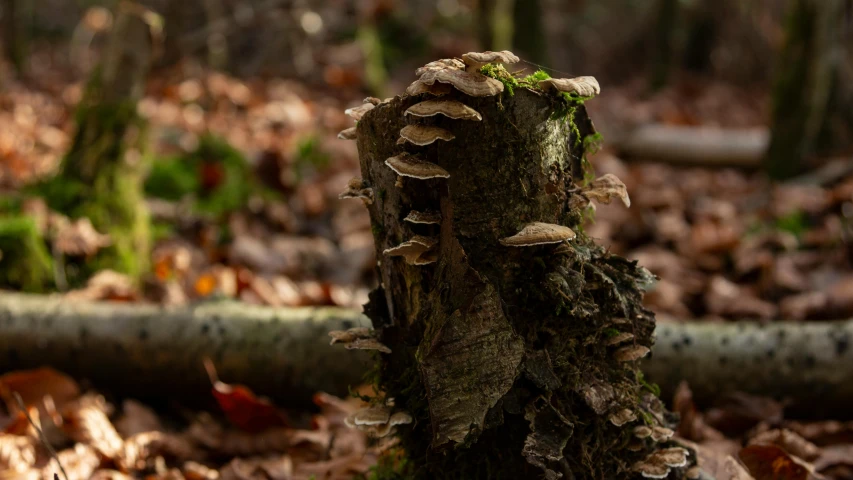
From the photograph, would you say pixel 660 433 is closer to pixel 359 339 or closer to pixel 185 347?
pixel 359 339

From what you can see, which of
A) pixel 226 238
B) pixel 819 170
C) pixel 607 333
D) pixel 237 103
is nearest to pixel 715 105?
pixel 819 170

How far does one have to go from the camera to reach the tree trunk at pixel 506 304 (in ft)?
6.19

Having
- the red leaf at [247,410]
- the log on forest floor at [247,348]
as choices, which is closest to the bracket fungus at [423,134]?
the log on forest floor at [247,348]

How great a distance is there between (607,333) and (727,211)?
478 cm

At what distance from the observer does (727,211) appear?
6270mm

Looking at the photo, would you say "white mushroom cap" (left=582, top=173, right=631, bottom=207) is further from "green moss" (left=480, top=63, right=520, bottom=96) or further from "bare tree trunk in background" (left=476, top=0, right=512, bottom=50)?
"bare tree trunk in background" (left=476, top=0, right=512, bottom=50)

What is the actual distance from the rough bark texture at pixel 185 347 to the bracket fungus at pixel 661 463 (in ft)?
5.53

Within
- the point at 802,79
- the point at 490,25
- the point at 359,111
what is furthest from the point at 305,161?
the point at 359,111

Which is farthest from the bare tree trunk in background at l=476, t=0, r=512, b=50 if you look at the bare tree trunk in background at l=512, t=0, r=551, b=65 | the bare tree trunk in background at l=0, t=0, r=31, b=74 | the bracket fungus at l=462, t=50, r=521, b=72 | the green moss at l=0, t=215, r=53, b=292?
the bracket fungus at l=462, t=50, r=521, b=72

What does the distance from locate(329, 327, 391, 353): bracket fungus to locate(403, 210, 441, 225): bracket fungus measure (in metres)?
0.41

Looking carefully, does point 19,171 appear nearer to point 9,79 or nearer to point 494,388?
point 9,79

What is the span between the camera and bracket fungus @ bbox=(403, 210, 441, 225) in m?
1.87

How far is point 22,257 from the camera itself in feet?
14.0

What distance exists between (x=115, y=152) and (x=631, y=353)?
4.28m
